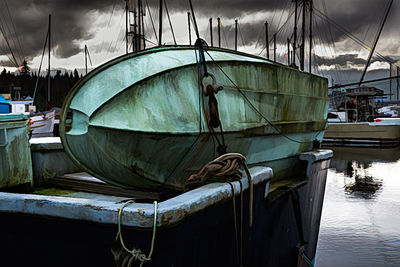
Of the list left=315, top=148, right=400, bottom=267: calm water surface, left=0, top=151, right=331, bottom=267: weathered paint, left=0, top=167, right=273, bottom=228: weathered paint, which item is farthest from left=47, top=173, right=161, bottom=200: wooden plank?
left=315, top=148, right=400, bottom=267: calm water surface

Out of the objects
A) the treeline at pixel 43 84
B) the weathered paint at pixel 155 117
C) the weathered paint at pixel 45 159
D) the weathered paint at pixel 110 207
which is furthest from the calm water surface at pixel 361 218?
the treeline at pixel 43 84

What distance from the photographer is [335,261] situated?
25.9ft

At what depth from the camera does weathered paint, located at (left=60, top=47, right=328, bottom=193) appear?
3.38m

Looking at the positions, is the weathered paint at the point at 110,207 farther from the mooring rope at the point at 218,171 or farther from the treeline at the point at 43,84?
the treeline at the point at 43,84

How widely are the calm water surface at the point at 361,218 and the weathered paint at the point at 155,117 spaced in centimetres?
522

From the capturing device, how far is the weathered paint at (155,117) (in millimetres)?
3379

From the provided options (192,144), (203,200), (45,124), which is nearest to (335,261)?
(192,144)

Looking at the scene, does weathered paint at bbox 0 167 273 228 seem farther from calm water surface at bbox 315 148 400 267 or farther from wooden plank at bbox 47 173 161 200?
calm water surface at bbox 315 148 400 267

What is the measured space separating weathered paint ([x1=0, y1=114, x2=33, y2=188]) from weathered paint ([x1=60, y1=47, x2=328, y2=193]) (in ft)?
2.54

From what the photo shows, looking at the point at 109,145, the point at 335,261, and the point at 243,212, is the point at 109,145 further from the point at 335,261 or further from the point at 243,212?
the point at 335,261

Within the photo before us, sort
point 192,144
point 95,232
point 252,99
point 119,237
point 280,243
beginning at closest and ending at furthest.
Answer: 1. point 119,237
2. point 95,232
3. point 192,144
4. point 252,99
5. point 280,243

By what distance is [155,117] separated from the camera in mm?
3471

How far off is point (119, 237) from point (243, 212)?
60.1 inches

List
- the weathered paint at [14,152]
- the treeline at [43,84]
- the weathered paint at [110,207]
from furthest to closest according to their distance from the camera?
1. the treeline at [43,84]
2. the weathered paint at [14,152]
3. the weathered paint at [110,207]
